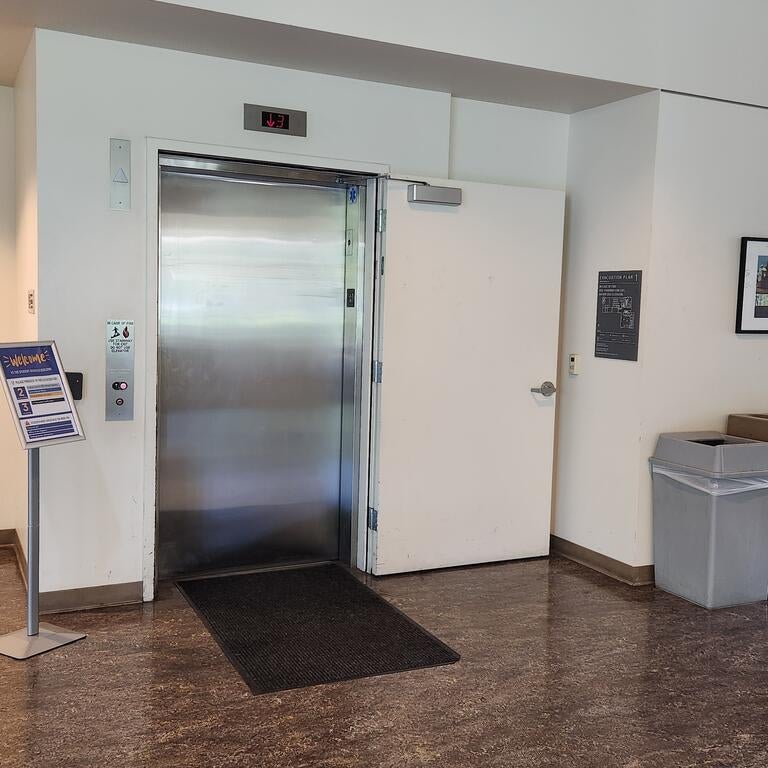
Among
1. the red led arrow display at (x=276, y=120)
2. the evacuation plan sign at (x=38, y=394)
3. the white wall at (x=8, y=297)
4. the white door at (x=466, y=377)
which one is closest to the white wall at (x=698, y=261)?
the white door at (x=466, y=377)

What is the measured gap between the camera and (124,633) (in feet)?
11.7

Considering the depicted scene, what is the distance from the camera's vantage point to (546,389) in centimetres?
470

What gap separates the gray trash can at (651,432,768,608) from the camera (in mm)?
4055

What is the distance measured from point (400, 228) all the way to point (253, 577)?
196 cm

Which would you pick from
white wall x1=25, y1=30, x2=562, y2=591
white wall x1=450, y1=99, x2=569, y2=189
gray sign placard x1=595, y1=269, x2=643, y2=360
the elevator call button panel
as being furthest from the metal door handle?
the elevator call button panel

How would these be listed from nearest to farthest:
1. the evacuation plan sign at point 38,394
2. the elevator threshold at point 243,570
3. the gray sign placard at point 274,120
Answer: the evacuation plan sign at point 38,394
the gray sign placard at point 274,120
the elevator threshold at point 243,570

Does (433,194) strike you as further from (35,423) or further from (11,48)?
(35,423)

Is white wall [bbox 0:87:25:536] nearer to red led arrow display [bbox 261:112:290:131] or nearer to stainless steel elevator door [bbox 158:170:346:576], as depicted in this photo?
stainless steel elevator door [bbox 158:170:346:576]

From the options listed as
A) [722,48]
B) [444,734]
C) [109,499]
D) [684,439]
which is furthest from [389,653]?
[722,48]

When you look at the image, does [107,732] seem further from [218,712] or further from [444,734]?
[444,734]

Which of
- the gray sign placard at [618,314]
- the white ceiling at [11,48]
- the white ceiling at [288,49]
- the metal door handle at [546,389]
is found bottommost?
the metal door handle at [546,389]

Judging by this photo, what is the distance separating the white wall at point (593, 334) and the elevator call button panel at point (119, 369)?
247 cm

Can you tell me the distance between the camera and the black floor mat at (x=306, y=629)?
328cm

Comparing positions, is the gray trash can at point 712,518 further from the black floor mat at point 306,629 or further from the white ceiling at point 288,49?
the white ceiling at point 288,49
